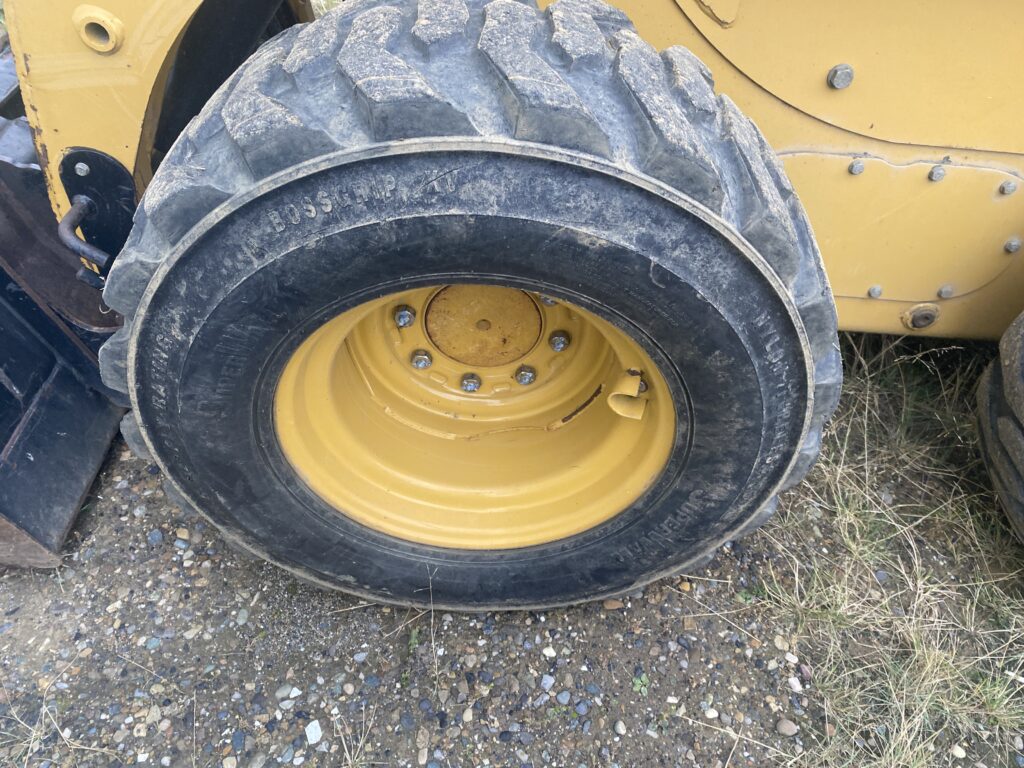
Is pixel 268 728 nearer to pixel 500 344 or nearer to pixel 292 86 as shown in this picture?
pixel 500 344

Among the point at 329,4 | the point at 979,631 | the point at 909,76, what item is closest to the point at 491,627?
the point at 979,631

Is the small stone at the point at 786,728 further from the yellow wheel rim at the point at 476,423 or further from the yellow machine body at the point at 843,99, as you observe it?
the yellow machine body at the point at 843,99

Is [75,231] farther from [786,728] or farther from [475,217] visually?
[786,728]

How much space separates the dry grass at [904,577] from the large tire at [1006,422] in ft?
0.71

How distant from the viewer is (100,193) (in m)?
1.59

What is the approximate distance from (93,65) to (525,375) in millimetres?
1063

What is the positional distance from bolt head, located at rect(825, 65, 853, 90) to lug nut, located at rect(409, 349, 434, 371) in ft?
3.42

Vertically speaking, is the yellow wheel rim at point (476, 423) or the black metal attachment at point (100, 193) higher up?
the black metal attachment at point (100, 193)

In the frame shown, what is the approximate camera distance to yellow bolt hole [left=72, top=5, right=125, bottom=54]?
1.36 meters

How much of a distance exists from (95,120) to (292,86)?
1.75 feet

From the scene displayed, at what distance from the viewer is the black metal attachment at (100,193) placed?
1551mm

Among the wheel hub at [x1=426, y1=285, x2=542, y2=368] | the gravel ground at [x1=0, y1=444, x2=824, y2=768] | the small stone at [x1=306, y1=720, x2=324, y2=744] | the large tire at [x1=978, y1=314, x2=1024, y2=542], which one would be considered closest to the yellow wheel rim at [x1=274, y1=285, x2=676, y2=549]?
the wheel hub at [x1=426, y1=285, x2=542, y2=368]

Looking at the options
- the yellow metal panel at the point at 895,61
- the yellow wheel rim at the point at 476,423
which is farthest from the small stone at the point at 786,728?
the yellow metal panel at the point at 895,61

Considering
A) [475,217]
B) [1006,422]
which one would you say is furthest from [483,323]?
[1006,422]
